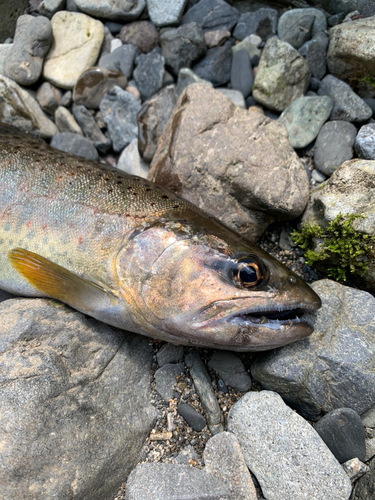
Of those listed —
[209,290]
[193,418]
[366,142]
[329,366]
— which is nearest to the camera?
[209,290]

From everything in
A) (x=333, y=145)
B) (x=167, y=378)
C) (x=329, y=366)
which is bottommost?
(x=167, y=378)

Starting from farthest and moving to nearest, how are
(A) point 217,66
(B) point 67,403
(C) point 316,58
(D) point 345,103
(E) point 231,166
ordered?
(A) point 217,66 < (C) point 316,58 < (D) point 345,103 < (E) point 231,166 < (B) point 67,403

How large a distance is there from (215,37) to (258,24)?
1.89 ft

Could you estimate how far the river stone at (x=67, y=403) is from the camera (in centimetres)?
265

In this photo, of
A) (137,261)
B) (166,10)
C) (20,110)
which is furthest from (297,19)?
(137,261)

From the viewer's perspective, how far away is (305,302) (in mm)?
2939

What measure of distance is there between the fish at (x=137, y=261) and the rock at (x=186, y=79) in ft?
6.26

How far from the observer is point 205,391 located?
3.38 metres

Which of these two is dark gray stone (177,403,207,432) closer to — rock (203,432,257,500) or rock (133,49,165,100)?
rock (203,432,257,500)

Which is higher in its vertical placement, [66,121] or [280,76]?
[280,76]

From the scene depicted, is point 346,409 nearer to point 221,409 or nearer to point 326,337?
point 326,337

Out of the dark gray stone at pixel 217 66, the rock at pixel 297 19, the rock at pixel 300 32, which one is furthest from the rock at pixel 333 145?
the dark gray stone at pixel 217 66

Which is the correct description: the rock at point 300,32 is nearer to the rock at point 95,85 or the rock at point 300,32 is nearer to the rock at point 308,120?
the rock at point 308,120

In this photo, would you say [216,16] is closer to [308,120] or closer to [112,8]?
[112,8]
